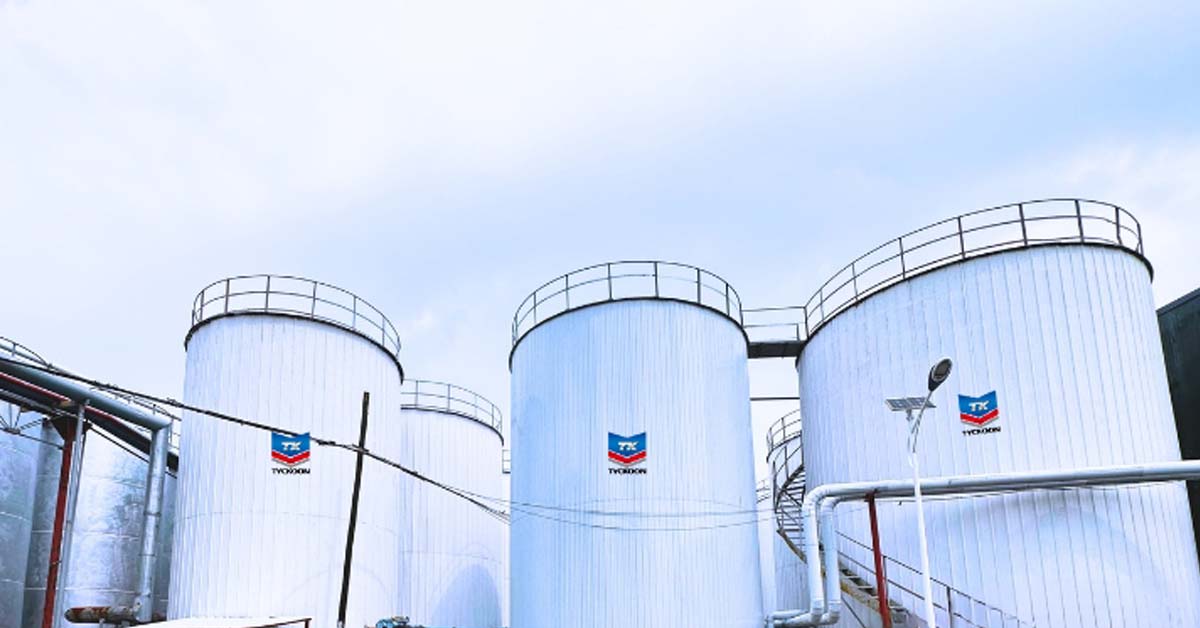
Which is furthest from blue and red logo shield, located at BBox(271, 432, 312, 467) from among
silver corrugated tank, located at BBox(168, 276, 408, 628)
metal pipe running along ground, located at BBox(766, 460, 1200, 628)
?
metal pipe running along ground, located at BBox(766, 460, 1200, 628)

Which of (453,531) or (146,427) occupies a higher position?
(146,427)

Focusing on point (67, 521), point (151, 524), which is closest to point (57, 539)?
point (67, 521)

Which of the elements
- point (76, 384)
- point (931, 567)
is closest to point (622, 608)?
point (931, 567)

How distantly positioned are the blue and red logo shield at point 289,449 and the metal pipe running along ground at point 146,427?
310 cm

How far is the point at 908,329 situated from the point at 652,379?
6919 millimetres

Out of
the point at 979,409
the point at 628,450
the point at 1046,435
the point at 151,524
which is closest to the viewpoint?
the point at 1046,435

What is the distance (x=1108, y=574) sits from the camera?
21703mm

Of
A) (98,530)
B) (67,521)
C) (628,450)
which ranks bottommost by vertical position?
(98,530)

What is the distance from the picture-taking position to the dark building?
27969 mm

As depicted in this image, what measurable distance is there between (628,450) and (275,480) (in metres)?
9.78

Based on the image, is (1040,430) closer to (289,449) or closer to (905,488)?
(905,488)

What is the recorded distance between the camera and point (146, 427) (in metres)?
27.0

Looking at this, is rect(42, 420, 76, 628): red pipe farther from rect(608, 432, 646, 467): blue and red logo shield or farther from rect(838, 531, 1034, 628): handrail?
rect(838, 531, 1034, 628): handrail

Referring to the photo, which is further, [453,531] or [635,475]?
[453,531]
